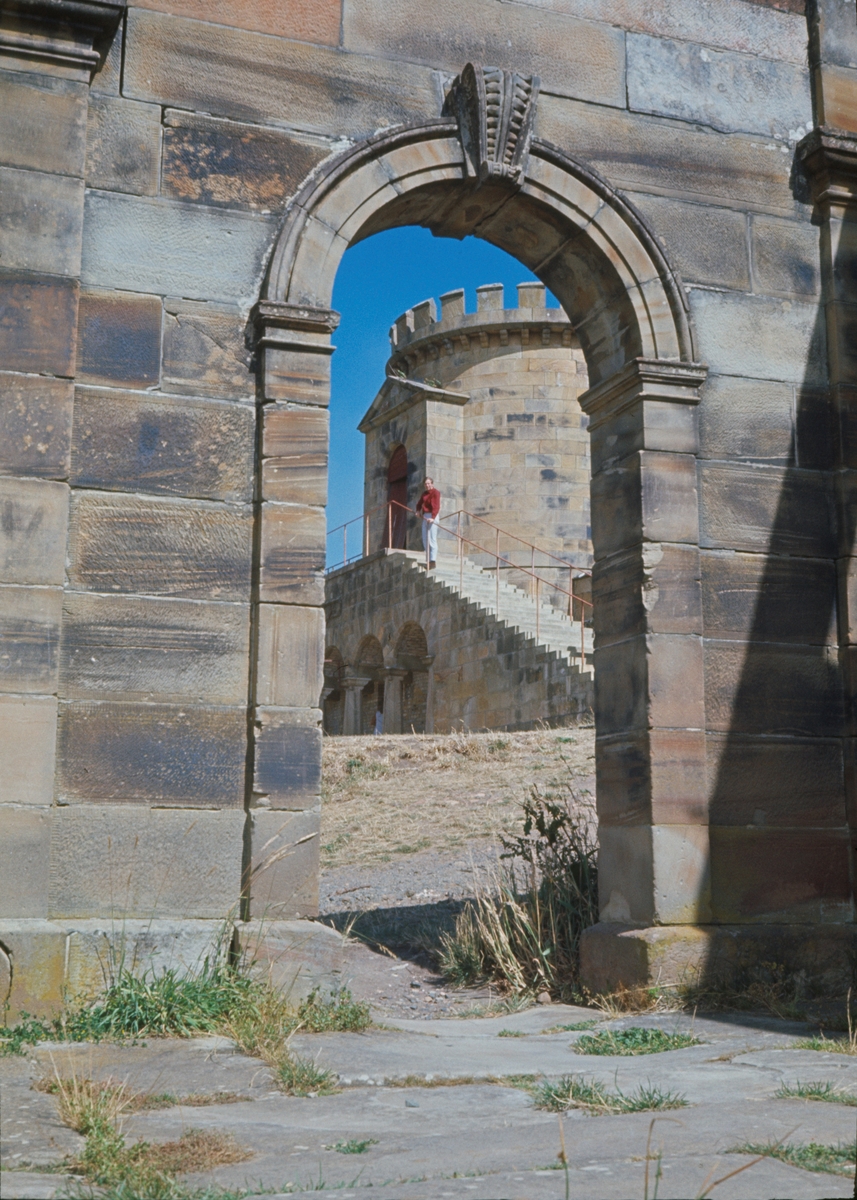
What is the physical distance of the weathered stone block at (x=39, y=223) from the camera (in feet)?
20.2

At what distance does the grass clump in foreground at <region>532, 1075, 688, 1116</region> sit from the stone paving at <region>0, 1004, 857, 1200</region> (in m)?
0.06

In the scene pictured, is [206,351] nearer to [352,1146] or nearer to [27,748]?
[27,748]

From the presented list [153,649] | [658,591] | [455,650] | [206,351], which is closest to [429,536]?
[455,650]

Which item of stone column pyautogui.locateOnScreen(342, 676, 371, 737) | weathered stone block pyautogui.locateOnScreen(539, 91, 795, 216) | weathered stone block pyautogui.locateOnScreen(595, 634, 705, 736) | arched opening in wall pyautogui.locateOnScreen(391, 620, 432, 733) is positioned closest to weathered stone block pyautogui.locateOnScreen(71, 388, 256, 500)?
weathered stone block pyautogui.locateOnScreen(595, 634, 705, 736)

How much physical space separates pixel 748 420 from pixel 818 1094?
14.2 ft

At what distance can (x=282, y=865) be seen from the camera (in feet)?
20.0

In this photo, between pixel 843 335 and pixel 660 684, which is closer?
pixel 660 684

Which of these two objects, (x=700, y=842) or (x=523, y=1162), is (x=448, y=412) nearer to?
(x=700, y=842)

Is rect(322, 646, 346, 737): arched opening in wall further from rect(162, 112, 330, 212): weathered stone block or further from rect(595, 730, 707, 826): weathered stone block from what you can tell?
rect(162, 112, 330, 212): weathered stone block

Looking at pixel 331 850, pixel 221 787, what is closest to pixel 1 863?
pixel 221 787

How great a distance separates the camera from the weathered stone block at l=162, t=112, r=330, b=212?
6594 mm

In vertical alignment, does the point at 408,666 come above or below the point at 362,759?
above

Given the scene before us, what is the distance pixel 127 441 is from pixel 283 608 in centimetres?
111

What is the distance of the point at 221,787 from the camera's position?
618cm
